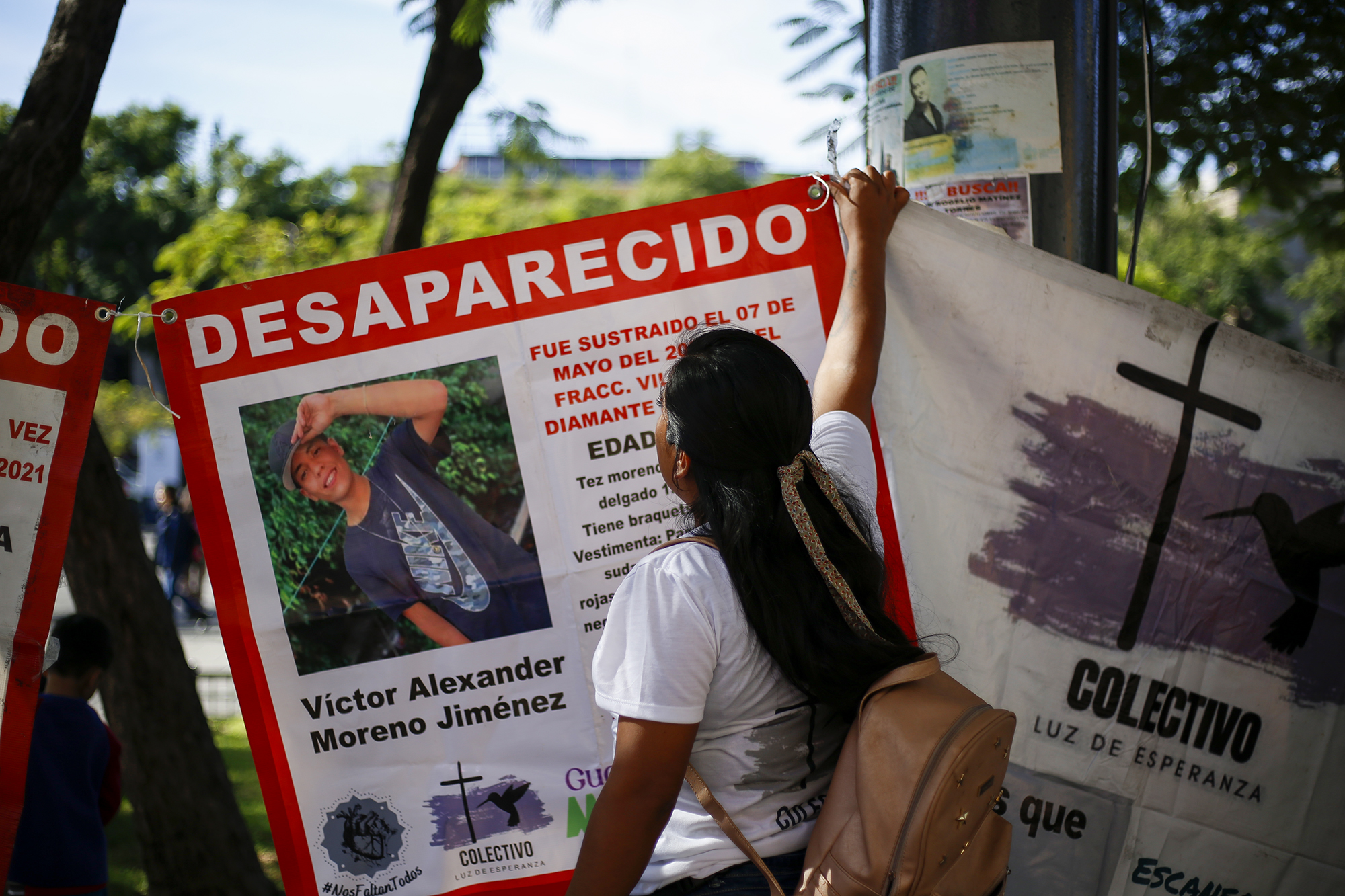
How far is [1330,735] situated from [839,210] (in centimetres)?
167

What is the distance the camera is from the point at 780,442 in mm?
1497

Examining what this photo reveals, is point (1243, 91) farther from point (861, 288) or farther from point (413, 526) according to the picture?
point (413, 526)

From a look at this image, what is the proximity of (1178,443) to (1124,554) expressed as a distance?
11.5 inches

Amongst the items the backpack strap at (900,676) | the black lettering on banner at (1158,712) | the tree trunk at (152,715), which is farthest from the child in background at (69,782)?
the black lettering on banner at (1158,712)

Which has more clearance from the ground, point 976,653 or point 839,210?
point 839,210

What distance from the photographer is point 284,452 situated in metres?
2.35

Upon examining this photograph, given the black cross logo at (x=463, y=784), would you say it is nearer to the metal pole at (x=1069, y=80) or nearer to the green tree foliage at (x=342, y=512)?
the green tree foliage at (x=342, y=512)

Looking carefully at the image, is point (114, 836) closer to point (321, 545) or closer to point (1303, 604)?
point (321, 545)

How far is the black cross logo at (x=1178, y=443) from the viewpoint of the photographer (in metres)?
2.38

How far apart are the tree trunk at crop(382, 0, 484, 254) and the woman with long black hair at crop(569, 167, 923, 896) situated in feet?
12.2

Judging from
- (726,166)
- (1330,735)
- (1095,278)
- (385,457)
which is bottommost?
(1330,735)

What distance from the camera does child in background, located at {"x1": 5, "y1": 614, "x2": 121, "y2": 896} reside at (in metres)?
3.16

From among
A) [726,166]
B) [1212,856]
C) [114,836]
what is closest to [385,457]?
[1212,856]

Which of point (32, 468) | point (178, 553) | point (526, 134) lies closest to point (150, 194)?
point (178, 553)
